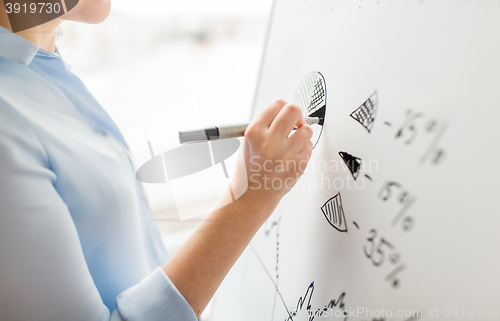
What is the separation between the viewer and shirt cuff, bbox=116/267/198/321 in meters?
0.31

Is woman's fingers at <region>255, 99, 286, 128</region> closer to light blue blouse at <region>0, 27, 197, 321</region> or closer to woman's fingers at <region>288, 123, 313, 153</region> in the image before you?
woman's fingers at <region>288, 123, 313, 153</region>

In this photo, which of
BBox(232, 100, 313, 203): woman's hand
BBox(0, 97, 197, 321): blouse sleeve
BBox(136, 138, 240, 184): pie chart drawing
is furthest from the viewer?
BBox(136, 138, 240, 184): pie chart drawing

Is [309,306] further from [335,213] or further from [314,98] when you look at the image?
[314,98]

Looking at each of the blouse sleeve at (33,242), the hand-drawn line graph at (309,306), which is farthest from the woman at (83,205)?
the hand-drawn line graph at (309,306)

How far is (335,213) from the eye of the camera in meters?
0.35

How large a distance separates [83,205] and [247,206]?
176 mm

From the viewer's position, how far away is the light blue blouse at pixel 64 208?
9.6 inches

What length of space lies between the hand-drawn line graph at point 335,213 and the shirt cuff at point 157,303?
19cm

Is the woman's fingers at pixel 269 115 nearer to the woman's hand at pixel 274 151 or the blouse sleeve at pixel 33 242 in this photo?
the woman's hand at pixel 274 151

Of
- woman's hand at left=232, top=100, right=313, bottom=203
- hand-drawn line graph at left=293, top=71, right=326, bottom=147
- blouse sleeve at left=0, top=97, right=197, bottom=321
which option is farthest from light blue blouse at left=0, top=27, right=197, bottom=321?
hand-drawn line graph at left=293, top=71, right=326, bottom=147

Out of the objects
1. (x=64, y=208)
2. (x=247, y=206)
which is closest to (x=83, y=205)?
(x=64, y=208)

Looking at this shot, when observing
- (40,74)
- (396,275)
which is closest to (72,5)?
(40,74)

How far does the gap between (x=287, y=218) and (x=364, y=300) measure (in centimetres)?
18

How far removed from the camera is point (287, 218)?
46cm
